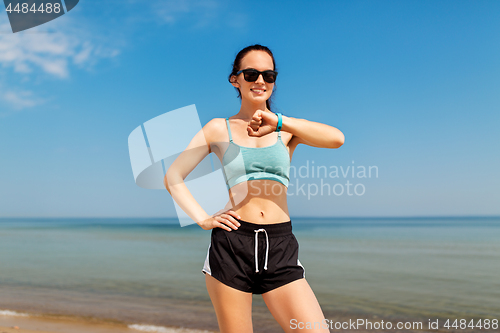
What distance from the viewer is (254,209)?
236cm

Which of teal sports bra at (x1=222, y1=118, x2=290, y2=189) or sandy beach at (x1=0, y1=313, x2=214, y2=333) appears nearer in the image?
teal sports bra at (x1=222, y1=118, x2=290, y2=189)

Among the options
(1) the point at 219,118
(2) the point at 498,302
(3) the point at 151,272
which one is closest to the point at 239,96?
(1) the point at 219,118

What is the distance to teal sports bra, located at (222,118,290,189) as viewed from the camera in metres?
2.32

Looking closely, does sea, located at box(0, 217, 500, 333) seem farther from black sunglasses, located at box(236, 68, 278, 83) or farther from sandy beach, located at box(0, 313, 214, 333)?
black sunglasses, located at box(236, 68, 278, 83)

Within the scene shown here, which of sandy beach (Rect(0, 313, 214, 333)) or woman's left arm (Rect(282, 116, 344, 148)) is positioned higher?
woman's left arm (Rect(282, 116, 344, 148))

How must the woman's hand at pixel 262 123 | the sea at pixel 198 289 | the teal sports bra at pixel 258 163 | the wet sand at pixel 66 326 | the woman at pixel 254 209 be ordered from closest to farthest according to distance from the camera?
the woman's hand at pixel 262 123, the woman at pixel 254 209, the teal sports bra at pixel 258 163, the wet sand at pixel 66 326, the sea at pixel 198 289

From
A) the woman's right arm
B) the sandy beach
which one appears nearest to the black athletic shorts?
the woman's right arm

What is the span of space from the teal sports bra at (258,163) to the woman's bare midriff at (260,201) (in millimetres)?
42

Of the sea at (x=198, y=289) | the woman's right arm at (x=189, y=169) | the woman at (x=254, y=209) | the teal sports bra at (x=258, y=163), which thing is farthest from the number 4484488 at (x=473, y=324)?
the woman's right arm at (x=189, y=169)

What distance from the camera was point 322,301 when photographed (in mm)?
8766

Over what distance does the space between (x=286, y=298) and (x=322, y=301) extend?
7156mm

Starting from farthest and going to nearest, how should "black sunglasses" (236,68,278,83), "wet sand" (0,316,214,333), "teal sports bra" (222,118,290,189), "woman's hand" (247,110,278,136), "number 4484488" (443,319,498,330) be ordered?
1. "number 4484488" (443,319,498,330)
2. "wet sand" (0,316,214,333)
3. "black sunglasses" (236,68,278,83)
4. "teal sports bra" (222,118,290,189)
5. "woman's hand" (247,110,278,136)

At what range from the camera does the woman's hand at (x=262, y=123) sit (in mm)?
2074

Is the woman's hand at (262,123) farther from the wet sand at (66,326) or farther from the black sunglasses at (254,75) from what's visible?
the wet sand at (66,326)
